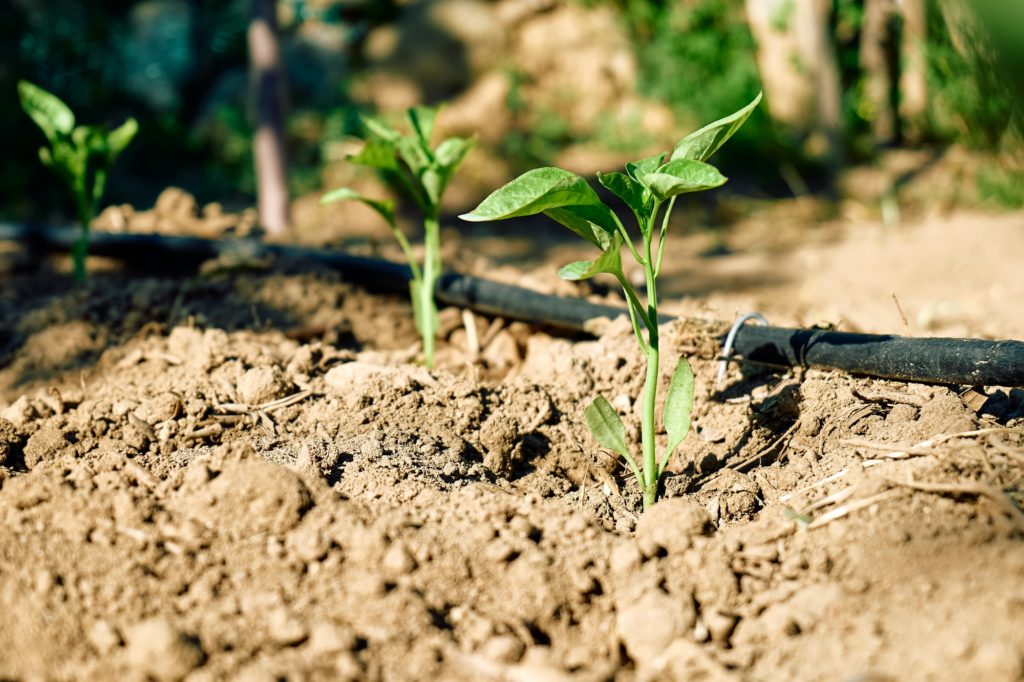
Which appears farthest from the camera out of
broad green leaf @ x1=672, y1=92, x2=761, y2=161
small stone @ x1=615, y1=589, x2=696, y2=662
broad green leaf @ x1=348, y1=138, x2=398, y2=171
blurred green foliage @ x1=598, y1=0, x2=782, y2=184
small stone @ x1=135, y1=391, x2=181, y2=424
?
blurred green foliage @ x1=598, y1=0, x2=782, y2=184

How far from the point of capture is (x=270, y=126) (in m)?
4.30

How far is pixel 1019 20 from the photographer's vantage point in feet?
3.47

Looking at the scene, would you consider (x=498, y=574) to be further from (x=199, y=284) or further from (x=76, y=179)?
(x=76, y=179)

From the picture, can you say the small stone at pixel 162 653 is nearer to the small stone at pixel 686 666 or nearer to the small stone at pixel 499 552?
the small stone at pixel 499 552

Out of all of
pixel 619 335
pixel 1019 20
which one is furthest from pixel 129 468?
pixel 1019 20

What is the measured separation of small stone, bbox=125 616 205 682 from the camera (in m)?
1.30

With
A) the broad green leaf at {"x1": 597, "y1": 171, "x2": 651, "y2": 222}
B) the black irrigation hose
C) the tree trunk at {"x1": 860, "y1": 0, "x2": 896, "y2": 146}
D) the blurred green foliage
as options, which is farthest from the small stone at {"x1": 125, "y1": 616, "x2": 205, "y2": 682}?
the tree trunk at {"x1": 860, "y1": 0, "x2": 896, "y2": 146}

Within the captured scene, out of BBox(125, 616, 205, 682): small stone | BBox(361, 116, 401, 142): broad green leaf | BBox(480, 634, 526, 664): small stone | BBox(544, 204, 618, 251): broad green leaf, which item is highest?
BBox(361, 116, 401, 142): broad green leaf

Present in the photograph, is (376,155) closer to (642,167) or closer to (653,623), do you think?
(642,167)

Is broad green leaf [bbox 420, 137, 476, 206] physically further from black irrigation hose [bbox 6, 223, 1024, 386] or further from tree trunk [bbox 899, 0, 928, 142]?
tree trunk [bbox 899, 0, 928, 142]

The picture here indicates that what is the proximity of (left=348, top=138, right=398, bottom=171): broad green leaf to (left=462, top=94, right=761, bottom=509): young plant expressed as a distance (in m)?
0.84

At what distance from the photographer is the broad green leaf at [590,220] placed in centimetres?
165

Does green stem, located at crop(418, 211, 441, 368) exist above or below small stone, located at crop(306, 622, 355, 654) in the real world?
above

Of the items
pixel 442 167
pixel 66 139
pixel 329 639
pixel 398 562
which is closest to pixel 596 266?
pixel 398 562
